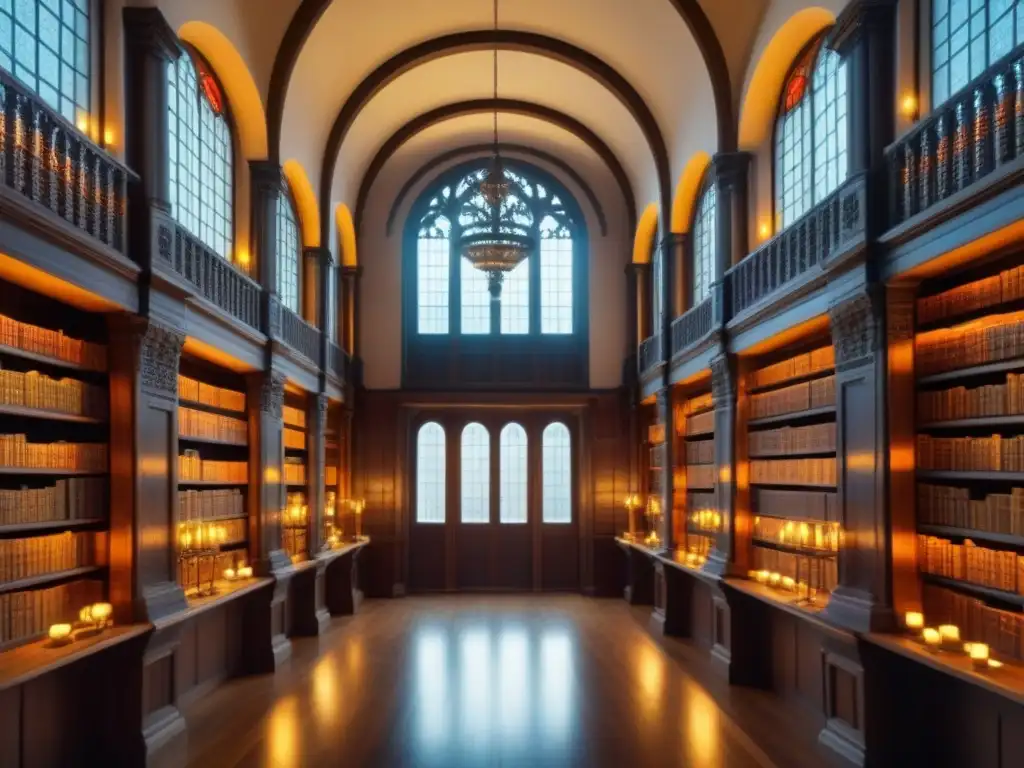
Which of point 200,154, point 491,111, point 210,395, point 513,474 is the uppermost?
point 491,111

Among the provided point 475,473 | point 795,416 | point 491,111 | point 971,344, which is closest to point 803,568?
point 795,416

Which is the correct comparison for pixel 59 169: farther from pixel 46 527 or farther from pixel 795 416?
pixel 795 416

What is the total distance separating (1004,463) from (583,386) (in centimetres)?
1134

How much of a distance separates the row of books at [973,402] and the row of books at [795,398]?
4.46 ft

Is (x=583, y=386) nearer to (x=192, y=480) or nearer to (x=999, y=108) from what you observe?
(x=192, y=480)

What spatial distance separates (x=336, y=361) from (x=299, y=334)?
265 centimetres

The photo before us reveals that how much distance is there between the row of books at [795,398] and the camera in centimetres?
830

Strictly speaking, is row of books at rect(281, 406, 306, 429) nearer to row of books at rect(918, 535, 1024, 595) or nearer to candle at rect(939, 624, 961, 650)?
row of books at rect(918, 535, 1024, 595)

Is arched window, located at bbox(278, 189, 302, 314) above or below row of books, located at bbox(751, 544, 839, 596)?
above

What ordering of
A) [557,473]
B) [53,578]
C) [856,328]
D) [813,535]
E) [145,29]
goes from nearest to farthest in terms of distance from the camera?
[53,578] → [856,328] → [145,29] → [813,535] → [557,473]

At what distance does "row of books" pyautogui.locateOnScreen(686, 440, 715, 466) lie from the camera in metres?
11.8

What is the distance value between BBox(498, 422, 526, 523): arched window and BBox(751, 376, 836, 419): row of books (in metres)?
7.42

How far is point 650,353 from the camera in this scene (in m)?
15.1

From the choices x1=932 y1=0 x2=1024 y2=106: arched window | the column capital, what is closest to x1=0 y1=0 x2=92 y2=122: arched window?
the column capital
